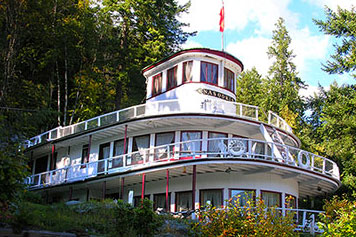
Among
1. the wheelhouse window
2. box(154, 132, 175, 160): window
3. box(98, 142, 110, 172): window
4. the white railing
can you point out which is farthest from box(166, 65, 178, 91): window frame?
box(98, 142, 110, 172): window

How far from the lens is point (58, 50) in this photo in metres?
38.1

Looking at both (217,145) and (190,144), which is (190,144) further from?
(217,145)

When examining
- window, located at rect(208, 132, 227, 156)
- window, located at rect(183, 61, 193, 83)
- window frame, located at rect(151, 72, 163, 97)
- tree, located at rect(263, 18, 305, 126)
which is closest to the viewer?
window, located at rect(208, 132, 227, 156)

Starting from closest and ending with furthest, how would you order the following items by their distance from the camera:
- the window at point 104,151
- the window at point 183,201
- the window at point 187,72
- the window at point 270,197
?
1. the window at point 270,197
2. the window at point 183,201
3. the window at point 187,72
4. the window at point 104,151

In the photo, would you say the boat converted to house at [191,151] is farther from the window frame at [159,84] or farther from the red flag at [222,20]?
the red flag at [222,20]

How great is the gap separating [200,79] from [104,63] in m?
18.1

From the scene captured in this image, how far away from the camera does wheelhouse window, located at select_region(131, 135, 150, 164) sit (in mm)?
24219

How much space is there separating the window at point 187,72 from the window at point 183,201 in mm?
6866

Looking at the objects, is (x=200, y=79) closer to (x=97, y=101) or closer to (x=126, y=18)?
(x=97, y=101)

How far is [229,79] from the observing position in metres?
27.2

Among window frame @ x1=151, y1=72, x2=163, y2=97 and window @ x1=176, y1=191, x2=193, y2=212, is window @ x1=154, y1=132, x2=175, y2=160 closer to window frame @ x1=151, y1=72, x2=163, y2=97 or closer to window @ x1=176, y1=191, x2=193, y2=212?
window @ x1=176, y1=191, x2=193, y2=212

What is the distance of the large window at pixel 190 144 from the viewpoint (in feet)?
75.5

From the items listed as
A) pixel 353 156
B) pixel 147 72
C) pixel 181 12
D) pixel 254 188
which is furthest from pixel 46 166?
pixel 181 12

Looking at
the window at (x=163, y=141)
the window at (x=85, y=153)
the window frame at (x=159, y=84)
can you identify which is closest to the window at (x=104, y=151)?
the window at (x=85, y=153)
